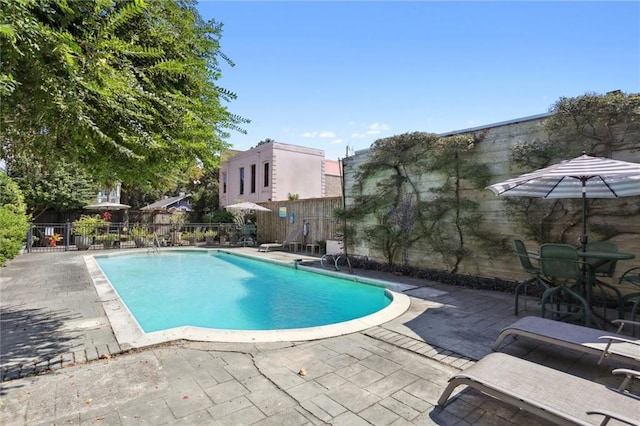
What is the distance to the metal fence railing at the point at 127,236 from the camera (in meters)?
14.3

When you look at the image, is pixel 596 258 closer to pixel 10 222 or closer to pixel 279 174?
pixel 10 222

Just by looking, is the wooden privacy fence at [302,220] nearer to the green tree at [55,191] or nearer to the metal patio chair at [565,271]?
the metal patio chair at [565,271]

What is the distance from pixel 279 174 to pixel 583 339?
18.1 m

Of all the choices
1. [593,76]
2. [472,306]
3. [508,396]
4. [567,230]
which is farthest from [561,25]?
[508,396]

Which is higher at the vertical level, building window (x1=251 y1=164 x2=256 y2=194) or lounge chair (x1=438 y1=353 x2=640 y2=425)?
building window (x1=251 y1=164 x2=256 y2=194)

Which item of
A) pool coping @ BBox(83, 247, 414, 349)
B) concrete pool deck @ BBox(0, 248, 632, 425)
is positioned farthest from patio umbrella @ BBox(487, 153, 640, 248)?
pool coping @ BBox(83, 247, 414, 349)

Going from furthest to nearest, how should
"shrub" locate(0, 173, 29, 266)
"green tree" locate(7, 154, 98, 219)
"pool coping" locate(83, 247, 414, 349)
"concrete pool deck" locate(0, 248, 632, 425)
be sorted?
"green tree" locate(7, 154, 98, 219), "shrub" locate(0, 173, 29, 266), "pool coping" locate(83, 247, 414, 349), "concrete pool deck" locate(0, 248, 632, 425)

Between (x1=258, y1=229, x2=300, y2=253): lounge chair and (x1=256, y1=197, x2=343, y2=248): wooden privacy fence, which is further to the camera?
(x1=258, y1=229, x2=300, y2=253): lounge chair

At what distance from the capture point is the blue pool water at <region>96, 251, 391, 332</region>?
19.6 feet

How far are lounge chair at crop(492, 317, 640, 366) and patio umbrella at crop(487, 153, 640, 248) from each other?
5.83 feet

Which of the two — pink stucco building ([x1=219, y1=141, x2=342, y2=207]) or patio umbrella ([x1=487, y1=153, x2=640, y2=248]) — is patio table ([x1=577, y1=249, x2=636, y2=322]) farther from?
pink stucco building ([x1=219, y1=141, x2=342, y2=207])

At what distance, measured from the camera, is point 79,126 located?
237 centimetres

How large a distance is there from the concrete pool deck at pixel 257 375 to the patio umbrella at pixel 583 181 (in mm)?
1970

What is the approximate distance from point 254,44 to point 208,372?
6.01m
